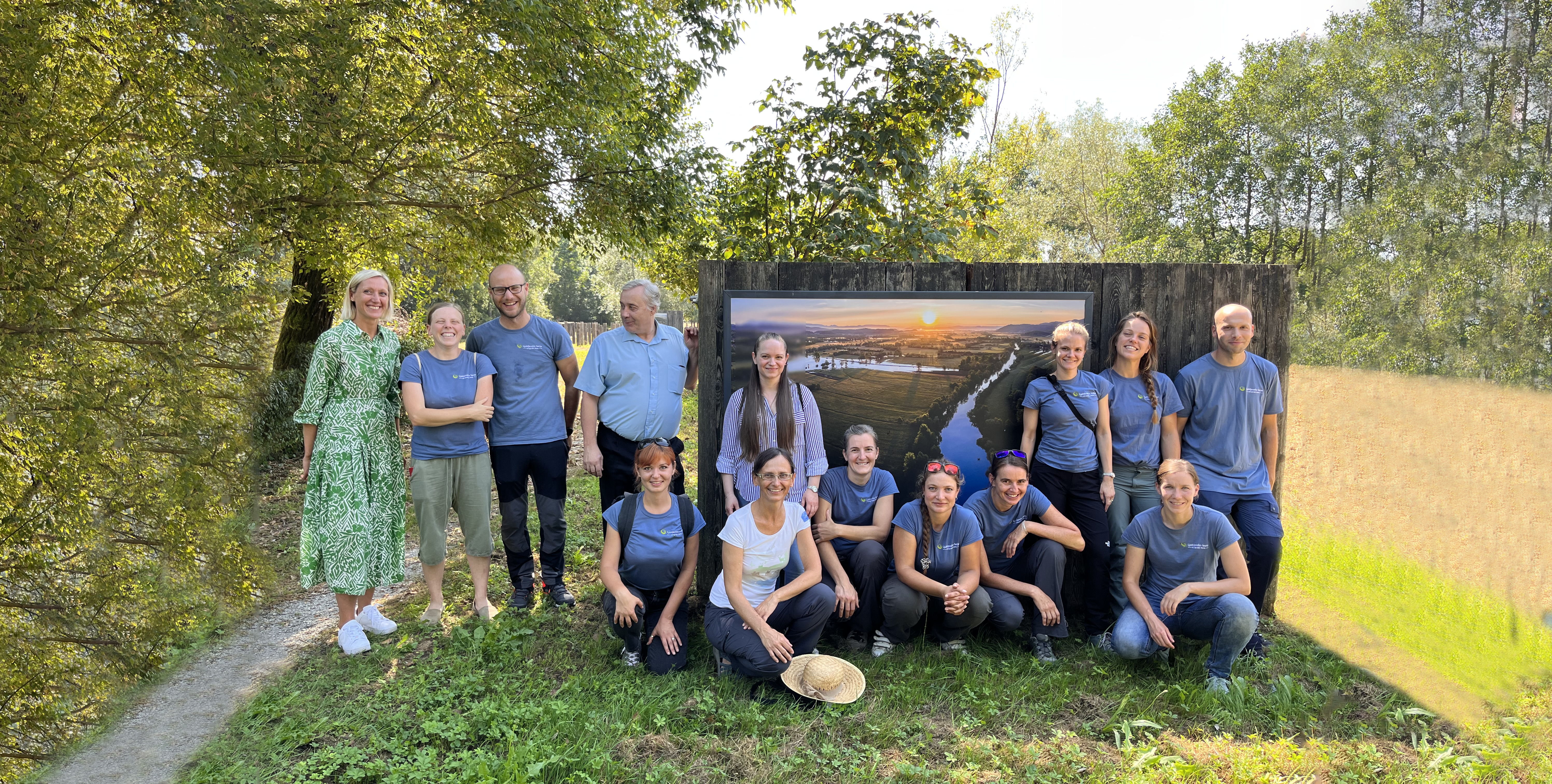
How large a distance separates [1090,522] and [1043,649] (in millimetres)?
Result: 744

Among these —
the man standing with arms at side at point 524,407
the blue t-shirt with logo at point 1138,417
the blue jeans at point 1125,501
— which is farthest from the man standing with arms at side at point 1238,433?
the man standing with arms at side at point 524,407

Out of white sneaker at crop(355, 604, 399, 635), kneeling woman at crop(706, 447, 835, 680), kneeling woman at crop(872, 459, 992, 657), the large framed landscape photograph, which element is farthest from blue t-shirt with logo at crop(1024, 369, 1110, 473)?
white sneaker at crop(355, 604, 399, 635)

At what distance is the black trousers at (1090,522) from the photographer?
432cm

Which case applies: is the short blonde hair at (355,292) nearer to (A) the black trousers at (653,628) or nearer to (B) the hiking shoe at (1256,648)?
(A) the black trousers at (653,628)

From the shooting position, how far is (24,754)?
4.52 metres

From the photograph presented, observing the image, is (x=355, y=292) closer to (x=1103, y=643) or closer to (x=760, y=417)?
(x=760, y=417)

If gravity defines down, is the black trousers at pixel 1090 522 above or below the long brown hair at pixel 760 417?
below

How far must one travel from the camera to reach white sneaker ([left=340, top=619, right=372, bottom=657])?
14.2ft

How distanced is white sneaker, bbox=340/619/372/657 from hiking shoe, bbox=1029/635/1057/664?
12.1 ft

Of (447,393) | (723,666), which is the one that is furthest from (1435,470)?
(447,393)

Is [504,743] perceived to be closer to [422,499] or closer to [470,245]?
[422,499]

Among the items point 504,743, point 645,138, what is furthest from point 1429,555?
point 645,138

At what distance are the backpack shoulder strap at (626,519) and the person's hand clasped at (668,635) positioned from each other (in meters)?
0.36

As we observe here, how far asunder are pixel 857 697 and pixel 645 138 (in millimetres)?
7024
